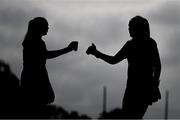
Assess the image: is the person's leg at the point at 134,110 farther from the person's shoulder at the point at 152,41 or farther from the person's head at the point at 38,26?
the person's head at the point at 38,26

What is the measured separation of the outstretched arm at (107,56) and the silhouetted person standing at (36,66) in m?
1.02

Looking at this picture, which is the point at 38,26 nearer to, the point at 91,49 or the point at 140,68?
the point at 91,49

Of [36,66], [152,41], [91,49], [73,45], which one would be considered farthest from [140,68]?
[36,66]

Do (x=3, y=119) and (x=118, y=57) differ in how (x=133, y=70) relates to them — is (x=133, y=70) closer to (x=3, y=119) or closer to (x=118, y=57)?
(x=118, y=57)

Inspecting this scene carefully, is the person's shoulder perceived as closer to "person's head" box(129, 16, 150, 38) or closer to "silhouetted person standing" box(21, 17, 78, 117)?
"person's head" box(129, 16, 150, 38)

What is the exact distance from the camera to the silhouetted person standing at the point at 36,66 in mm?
22594

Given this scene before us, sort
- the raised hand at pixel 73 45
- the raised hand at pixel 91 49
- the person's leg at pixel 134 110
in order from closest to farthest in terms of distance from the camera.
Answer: the person's leg at pixel 134 110 < the raised hand at pixel 73 45 < the raised hand at pixel 91 49

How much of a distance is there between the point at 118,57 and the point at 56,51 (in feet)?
5.16

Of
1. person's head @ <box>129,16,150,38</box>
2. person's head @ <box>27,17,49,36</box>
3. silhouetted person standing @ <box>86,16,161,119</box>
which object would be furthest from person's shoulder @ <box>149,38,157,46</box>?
person's head @ <box>27,17,49,36</box>

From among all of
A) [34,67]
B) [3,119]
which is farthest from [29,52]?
[3,119]

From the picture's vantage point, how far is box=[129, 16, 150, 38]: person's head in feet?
73.4

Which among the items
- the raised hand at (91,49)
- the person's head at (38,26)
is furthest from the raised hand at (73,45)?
the person's head at (38,26)

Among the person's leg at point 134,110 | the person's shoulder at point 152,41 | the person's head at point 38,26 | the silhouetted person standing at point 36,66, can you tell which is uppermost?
the person's head at point 38,26

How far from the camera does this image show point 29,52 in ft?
74.4
